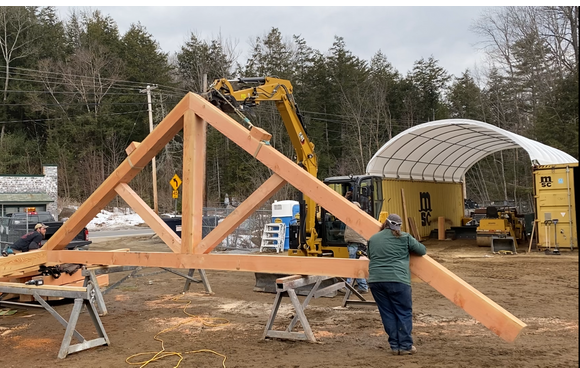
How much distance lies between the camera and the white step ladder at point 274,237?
18344 millimetres

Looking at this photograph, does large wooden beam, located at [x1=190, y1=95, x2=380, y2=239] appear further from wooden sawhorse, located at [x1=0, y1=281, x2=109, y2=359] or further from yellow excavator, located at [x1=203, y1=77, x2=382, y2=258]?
yellow excavator, located at [x1=203, y1=77, x2=382, y2=258]

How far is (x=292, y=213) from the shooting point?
19500 mm

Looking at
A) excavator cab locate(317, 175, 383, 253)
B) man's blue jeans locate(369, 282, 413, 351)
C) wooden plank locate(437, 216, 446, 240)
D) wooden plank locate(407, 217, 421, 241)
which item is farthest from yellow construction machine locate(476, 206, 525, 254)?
man's blue jeans locate(369, 282, 413, 351)

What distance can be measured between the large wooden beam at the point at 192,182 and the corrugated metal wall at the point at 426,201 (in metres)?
14.1

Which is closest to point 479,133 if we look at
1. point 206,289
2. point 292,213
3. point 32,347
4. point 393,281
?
point 292,213

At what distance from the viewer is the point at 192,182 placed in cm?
589

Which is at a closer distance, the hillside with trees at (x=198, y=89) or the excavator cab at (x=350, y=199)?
the excavator cab at (x=350, y=199)

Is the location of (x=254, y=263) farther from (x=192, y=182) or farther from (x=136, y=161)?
(x=136, y=161)

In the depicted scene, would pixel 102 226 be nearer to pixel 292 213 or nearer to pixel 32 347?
pixel 292 213

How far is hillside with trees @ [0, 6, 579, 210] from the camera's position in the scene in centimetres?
4203

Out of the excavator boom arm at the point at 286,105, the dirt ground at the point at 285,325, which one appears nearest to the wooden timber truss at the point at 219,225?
the dirt ground at the point at 285,325

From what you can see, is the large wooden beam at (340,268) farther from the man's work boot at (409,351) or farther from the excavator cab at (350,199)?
the excavator cab at (350,199)

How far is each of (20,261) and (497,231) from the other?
1620 cm

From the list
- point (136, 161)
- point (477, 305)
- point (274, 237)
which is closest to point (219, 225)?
point (136, 161)
